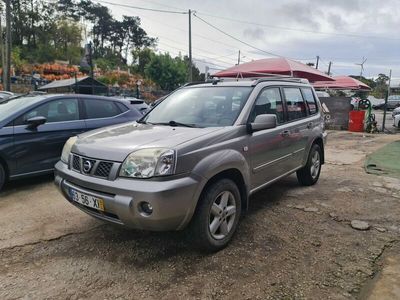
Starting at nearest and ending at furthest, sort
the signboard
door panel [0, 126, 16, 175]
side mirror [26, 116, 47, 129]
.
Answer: door panel [0, 126, 16, 175], side mirror [26, 116, 47, 129], the signboard

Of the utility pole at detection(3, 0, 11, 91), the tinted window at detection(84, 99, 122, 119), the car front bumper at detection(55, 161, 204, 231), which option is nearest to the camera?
the car front bumper at detection(55, 161, 204, 231)

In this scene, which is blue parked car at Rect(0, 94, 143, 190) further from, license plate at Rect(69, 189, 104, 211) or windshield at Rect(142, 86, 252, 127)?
license plate at Rect(69, 189, 104, 211)

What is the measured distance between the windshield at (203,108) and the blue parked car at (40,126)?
2.00 metres

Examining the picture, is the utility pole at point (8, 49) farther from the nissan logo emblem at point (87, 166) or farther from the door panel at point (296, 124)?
the nissan logo emblem at point (87, 166)

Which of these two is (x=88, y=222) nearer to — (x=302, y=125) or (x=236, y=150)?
(x=236, y=150)

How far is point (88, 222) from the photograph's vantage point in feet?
13.2

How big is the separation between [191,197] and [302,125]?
8.63ft

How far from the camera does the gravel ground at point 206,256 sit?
273 centimetres

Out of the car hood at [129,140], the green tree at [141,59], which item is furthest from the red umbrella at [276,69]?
the green tree at [141,59]

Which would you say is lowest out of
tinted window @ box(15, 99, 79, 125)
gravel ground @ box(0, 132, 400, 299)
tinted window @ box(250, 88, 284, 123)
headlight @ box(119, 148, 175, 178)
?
gravel ground @ box(0, 132, 400, 299)

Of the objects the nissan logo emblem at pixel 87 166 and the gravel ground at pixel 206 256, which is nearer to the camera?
the gravel ground at pixel 206 256

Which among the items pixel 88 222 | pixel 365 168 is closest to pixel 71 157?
pixel 88 222

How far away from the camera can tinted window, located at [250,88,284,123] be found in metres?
3.87

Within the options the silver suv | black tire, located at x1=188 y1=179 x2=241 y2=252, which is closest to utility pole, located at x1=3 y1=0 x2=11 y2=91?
the silver suv
